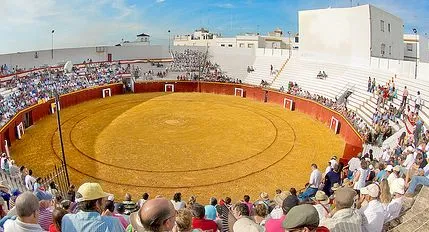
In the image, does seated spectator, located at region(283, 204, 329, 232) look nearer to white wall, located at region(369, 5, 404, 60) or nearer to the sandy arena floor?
the sandy arena floor

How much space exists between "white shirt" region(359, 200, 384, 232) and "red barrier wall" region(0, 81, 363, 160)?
14.7 metres

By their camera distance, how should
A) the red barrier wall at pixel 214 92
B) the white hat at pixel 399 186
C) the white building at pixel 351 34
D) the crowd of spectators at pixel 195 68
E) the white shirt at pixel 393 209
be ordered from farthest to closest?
the crowd of spectators at pixel 195 68 < the white building at pixel 351 34 < the red barrier wall at pixel 214 92 < the white hat at pixel 399 186 < the white shirt at pixel 393 209

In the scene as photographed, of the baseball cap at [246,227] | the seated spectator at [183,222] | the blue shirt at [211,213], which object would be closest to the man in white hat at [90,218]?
the seated spectator at [183,222]

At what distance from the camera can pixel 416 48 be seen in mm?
54656

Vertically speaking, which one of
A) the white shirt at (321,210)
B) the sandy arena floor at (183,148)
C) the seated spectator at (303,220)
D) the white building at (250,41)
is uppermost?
the white building at (250,41)

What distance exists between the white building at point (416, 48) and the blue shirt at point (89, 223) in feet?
193

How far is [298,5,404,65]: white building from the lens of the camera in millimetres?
40438

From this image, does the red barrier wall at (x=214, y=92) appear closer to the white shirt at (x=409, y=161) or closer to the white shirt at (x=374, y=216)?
the white shirt at (x=409, y=161)

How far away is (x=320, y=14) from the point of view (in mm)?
46469

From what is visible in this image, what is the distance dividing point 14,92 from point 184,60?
89.4ft

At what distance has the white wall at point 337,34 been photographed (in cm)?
4050

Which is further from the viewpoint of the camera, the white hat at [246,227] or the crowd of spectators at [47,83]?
the crowd of spectators at [47,83]

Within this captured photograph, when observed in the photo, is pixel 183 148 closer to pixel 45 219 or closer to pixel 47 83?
A: pixel 45 219

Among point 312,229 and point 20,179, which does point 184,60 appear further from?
point 312,229
